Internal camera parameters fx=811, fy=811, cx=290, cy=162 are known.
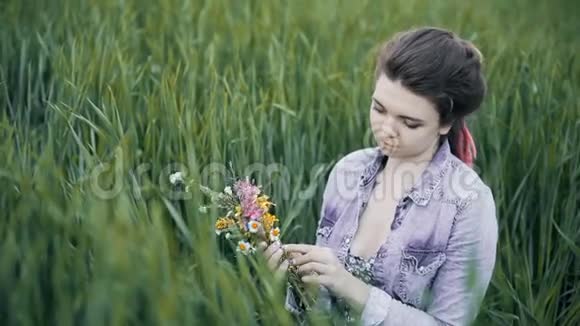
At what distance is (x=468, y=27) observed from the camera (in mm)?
3682

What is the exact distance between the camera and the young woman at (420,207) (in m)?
1.73

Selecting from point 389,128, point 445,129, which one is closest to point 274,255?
point 389,128

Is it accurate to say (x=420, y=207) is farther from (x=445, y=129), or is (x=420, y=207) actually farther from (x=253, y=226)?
(x=253, y=226)

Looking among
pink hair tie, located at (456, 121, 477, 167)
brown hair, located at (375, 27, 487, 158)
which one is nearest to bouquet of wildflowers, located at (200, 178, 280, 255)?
brown hair, located at (375, 27, 487, 158)

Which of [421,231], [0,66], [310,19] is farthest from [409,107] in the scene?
[310,19]

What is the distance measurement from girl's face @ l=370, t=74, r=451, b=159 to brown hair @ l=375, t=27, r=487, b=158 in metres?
0.02

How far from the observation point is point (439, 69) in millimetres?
1782

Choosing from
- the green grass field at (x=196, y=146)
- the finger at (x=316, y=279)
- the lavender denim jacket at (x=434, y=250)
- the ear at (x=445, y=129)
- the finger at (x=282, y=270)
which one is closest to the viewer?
the green grass field at (x=196, y=146)

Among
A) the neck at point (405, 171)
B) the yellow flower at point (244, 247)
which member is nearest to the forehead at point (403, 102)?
the neck at point (405, 171)

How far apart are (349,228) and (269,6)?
5.84ft

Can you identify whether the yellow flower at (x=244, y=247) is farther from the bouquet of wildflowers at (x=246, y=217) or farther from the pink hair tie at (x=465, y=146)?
the pink hair tie at (x=465, y=146)

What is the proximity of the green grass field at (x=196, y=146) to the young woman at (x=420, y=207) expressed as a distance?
0.23 m

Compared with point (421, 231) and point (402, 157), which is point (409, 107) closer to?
point (402, 157)

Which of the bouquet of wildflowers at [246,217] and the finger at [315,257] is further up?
the bouquet of wildflowers at [246,217]
